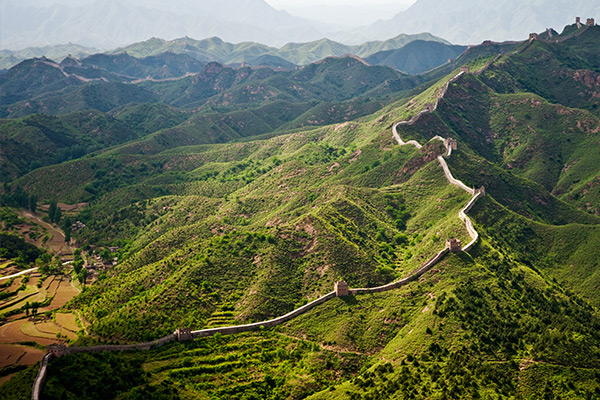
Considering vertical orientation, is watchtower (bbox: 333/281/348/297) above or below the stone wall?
above

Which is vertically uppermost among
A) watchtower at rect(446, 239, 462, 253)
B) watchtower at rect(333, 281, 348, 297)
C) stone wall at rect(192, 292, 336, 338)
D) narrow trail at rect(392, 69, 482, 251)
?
narrow trail at rect(392, 69, 482, 251)

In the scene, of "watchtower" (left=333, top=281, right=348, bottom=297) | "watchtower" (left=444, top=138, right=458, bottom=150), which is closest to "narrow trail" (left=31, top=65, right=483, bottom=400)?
"watchtower" (left=333, top=281, right=348, bottom=297)

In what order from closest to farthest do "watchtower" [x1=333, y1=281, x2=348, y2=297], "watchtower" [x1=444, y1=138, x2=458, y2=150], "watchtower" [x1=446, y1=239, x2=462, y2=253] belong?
1. "watchtower" [x1=333, y1=281, x2=348, y2=297]
2. "watchtower" [x1=446, y1=239, x2=462, y2=253]
3. "watchtower" [x1=444, y1=138, x2=458, y2=150]

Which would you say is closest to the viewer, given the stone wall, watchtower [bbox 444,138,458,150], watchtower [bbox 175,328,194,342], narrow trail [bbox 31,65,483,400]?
narrow trail [bbox 31,65,483,400]

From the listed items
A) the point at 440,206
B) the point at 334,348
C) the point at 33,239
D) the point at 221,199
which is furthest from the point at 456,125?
the point at 33,239

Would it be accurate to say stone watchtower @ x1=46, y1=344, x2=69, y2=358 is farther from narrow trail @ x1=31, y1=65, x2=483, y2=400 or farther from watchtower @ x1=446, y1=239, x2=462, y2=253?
watchtower @ x1=446, y1=239, x2=462, y2=253

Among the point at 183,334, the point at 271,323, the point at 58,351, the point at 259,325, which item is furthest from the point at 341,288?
the point at 58,351

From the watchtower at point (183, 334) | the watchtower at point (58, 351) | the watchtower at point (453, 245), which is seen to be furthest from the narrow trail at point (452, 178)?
the watchtower at point (58, 351)
